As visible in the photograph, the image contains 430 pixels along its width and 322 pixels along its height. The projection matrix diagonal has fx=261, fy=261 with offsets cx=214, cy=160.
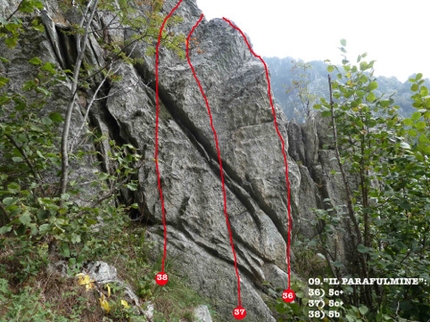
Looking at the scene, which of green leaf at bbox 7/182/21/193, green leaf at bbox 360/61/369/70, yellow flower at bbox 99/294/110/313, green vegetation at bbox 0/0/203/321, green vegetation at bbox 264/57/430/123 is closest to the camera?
green leaf at bbox 7/182/21/193

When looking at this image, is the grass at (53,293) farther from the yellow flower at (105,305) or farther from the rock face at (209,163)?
the rock face at (209,163)

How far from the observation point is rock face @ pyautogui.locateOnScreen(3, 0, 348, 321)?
5676mm

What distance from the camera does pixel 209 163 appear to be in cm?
677

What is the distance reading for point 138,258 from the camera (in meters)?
5.14

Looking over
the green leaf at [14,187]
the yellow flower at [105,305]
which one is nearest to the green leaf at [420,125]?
the green leaf at [14,187]

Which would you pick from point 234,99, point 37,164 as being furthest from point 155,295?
point 234,99

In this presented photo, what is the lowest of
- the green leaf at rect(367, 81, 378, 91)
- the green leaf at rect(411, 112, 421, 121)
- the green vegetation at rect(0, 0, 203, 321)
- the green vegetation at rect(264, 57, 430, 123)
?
the green vegetation at rect(0, 0, 203, 321)

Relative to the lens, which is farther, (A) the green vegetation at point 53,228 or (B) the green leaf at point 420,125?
(A) the green vegetation at point 53,228

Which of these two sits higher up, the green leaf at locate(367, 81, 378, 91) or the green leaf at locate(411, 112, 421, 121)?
the green leaf at locate(367, 81, 378, 91)

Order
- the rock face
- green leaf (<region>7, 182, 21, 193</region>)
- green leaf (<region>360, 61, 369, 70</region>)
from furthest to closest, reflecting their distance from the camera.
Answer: the rock face < green leaf (<region>360, 61, 369, 70</region>) < green leaf (<region>7, 182, 21, 193</region>)

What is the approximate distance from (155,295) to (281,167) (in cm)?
446

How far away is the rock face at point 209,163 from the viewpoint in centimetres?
568

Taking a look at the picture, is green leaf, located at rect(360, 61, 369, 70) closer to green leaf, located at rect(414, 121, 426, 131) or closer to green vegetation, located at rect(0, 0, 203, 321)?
green leaf, located at rect(414, 121, 426, 131)

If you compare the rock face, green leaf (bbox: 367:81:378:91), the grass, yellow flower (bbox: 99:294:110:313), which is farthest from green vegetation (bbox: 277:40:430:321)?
the rock face
